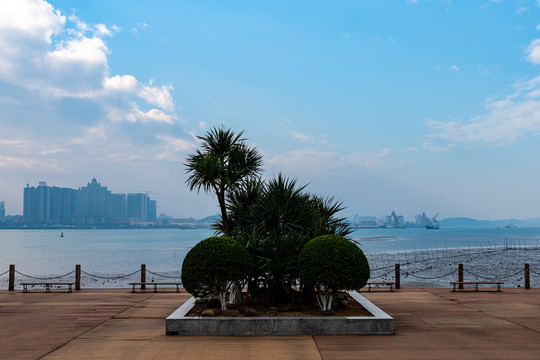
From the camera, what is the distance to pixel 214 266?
11023mm

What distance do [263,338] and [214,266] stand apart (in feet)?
6.85

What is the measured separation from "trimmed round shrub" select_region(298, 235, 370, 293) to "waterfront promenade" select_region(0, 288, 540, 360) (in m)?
1.36

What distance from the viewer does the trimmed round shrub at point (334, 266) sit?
11062 millimetres

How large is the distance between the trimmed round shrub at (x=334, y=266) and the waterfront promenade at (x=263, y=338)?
1.36m

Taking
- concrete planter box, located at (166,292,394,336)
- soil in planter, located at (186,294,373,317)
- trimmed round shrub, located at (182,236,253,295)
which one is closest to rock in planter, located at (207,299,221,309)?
soil in planter, located at (186,294,373,317)

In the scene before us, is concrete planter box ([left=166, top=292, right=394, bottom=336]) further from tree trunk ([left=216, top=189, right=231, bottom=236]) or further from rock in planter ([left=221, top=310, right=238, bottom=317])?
tree trunk ([left=216, top=189, right=231, bottom=236])

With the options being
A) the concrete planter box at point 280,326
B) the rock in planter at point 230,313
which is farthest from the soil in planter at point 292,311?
the concrete planter box at point 280,326

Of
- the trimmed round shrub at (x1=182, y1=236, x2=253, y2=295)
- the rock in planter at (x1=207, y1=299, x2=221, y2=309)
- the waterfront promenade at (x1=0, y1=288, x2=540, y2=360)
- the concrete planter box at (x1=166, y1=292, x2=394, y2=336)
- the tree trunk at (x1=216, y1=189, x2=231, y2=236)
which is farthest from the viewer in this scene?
the tree trunk at (x1=216, y1=189, x2=231, y2=236)

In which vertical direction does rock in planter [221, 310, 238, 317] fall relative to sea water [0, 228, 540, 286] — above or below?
above

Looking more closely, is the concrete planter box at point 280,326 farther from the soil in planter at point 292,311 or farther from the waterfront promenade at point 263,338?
the soil in planter at point 292,311

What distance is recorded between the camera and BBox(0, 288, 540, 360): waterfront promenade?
9.03 meters

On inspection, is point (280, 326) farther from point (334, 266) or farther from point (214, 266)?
point (214, 266)

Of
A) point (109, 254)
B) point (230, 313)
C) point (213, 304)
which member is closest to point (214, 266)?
point (230, 313)

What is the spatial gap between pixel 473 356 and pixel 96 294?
14.4 meters
